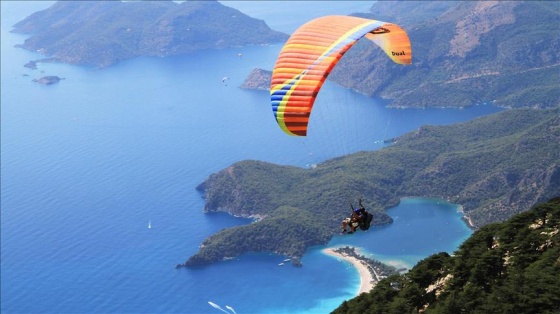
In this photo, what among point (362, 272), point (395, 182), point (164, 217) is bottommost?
point (164, 217)

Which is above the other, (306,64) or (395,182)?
(306,64)

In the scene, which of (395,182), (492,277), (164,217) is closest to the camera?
(492,277)

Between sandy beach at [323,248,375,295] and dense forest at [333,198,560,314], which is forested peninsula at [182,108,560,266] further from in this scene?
dense forest at [333,198,560,314]

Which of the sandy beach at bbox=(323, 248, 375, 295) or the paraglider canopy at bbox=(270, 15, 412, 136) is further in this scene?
the sandy beach at bbox=(323, 248, 375, 295)

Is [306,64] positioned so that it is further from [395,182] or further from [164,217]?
[164,217]

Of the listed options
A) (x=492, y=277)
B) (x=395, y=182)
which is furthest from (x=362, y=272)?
(x=492, y=277)

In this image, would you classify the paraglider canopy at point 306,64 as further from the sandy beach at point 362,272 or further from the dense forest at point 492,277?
the sandy beach at point 362,272

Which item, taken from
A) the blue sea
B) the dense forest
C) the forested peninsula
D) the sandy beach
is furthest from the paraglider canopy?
the forested peninsula

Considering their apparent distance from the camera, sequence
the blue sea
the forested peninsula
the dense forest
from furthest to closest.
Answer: the forested peninsula < the blue sea < the dense forest
